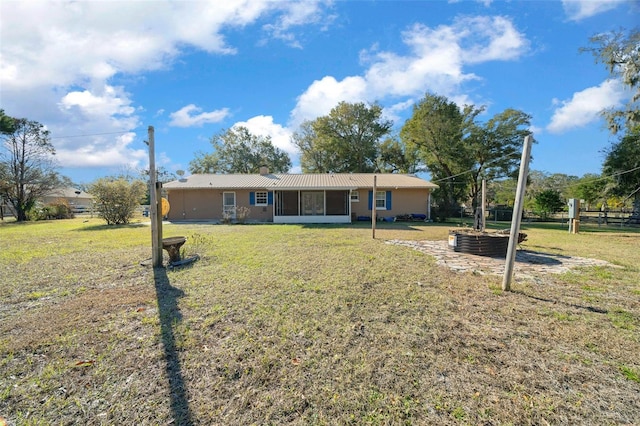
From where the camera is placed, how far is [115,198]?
53.6ft

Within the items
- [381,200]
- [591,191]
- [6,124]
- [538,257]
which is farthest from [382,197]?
[6,124]

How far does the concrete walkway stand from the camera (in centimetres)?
596

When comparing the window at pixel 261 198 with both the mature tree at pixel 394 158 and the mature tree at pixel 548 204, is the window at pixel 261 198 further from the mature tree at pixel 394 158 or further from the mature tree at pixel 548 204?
the mature tree at pixel 548 204

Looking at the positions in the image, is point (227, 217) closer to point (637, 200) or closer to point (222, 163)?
point (222, 163)

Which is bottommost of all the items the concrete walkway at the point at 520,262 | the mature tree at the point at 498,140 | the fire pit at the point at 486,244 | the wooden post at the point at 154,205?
the concrete walkway at the point at 520,262

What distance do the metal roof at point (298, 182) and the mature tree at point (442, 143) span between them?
3274 millimetres

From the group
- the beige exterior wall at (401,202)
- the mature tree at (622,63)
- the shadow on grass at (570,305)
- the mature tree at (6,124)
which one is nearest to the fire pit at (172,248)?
the shadow on grass at (570,305)

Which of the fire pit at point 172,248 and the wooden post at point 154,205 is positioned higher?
the wooden post at point 154,205

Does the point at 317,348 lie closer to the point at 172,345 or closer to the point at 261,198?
the point at 172,345

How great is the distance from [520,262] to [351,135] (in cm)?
2647

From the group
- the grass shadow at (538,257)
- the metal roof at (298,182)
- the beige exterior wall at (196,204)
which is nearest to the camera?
the grass shadow at (538,257)

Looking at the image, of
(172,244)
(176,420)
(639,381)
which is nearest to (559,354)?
(639,381)

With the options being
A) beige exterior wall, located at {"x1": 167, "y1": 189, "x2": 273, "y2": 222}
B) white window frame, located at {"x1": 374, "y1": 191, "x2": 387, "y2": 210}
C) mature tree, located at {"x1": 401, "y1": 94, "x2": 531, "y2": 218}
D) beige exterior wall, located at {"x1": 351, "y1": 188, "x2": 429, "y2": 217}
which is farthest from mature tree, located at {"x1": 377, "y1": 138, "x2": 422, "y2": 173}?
beige exterior wall, located at {"x1": 167, "y1": 189, "x2": 273, "y2": 222}

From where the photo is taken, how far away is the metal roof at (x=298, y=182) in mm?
17802
